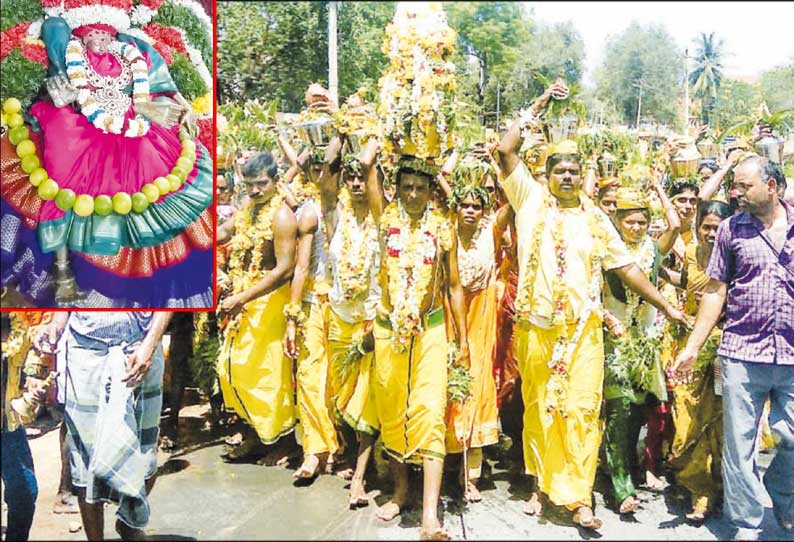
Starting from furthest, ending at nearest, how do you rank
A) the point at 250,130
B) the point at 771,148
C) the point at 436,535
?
the point at 250,130
the point at 771,148
the point at 436,535

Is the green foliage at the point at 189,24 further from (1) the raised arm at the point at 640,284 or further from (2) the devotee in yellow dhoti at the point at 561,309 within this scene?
(1) the raised arm at the point at 640,284

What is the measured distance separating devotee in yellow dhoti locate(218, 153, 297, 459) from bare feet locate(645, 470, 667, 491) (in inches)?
88.6

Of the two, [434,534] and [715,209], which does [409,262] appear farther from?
[715,209]

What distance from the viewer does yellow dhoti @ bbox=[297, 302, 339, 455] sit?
4719mm

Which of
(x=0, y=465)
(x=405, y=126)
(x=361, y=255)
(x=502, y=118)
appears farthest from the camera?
(x=502, y=118)

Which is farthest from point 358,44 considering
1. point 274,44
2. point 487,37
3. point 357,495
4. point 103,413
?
point 103,413

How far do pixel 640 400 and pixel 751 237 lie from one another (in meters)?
1.13

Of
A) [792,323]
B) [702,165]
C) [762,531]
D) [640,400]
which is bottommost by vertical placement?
[762,531]

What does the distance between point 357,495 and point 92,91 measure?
260 cm

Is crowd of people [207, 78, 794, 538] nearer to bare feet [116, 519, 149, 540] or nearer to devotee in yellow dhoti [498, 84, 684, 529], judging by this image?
devotee in yellow dhoti [498, 84, 684, 529]

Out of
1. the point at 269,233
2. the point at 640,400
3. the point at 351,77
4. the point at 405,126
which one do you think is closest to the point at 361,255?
the point at 269,233

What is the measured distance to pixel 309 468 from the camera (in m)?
4.58

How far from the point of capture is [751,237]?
12.7 ft

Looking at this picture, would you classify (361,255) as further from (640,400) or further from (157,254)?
(640,400)
